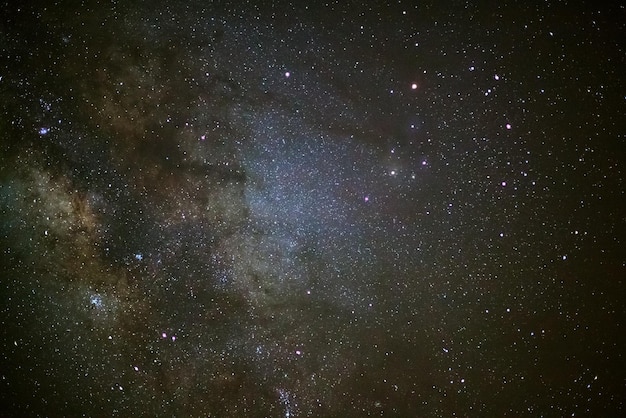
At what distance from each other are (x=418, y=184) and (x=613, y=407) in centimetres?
119

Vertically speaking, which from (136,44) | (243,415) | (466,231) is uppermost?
(136,44)

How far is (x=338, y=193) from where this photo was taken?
1286 millimetres

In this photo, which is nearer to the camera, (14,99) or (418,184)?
(418,184)

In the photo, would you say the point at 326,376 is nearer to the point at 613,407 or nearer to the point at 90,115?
the point at 613,407

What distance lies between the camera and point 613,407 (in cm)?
141

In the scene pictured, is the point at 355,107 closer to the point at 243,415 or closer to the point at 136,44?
the point at 136,44

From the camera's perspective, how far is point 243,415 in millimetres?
1402

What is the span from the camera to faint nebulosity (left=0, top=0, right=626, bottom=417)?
1.25 metres

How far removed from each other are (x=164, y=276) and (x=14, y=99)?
A: 36.0 inches

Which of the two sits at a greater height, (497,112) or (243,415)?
(497,112)

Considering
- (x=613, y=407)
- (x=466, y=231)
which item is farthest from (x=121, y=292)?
(x=613, y=407)

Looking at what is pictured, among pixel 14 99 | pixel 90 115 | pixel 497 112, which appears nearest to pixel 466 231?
pixel 497 112

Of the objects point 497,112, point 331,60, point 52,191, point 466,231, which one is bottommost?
point 466,231

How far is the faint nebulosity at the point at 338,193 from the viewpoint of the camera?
1.25 metres
